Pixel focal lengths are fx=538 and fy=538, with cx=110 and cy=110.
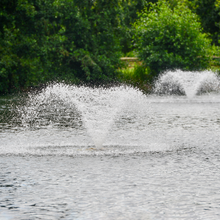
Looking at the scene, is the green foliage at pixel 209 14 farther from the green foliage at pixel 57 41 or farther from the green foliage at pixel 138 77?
the green foliage at pixel 57 41

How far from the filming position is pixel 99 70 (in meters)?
52.2

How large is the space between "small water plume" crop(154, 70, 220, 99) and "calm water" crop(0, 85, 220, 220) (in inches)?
1309

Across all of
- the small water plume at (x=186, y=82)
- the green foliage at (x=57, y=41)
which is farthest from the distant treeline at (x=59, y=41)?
the small water plume at (x=186, y=82)

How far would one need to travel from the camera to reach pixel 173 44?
5275cm

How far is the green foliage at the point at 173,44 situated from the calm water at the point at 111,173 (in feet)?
115

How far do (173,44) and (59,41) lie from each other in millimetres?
11248

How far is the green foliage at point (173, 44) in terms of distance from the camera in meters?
53.0

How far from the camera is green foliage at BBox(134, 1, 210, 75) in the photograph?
53.0m

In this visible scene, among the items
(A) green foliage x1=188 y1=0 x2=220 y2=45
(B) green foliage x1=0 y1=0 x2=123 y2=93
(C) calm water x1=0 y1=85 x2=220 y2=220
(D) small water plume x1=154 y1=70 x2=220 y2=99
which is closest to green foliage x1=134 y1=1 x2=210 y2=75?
(D) small water plume x1=154 y1=70 x2=220 y2=99

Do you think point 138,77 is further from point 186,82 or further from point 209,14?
point 209,14

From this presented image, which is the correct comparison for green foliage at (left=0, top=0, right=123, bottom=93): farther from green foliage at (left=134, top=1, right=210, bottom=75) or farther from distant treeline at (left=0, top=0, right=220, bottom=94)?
green foliage at (left=134, top=1, right=210, bottom=75)

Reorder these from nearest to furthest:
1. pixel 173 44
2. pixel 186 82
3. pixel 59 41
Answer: pixel 59 41 < pixel 186 82 < pixel 173 44

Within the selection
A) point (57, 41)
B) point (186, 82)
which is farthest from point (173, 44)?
point (57, 41)

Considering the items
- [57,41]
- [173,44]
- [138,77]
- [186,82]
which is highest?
[57,41]
